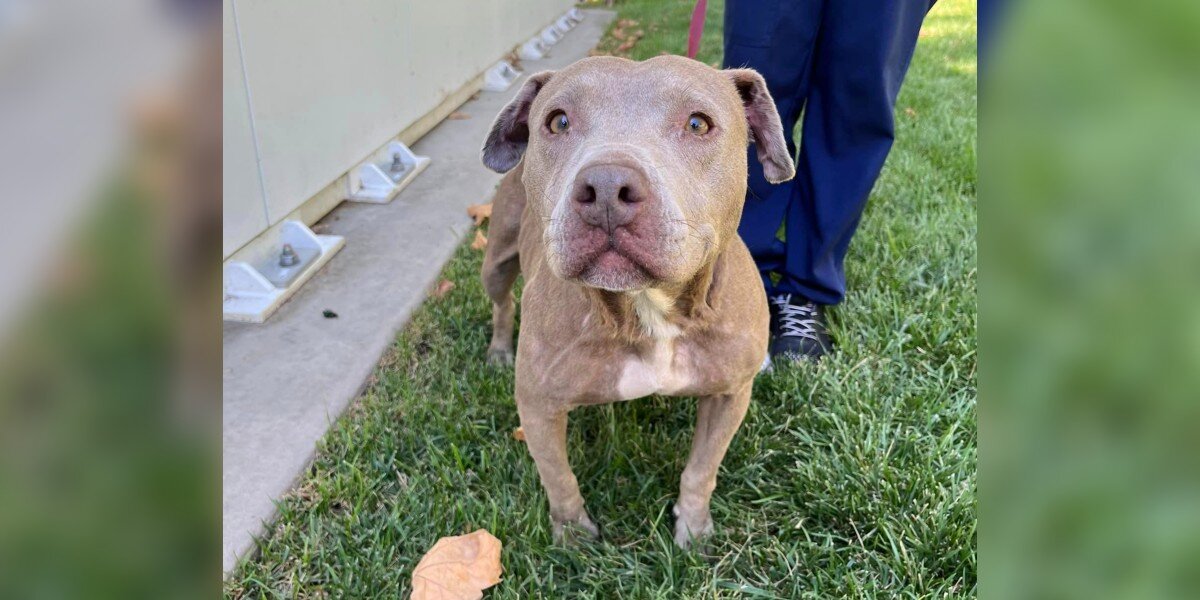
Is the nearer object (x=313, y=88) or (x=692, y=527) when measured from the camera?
(x=692, y=527)

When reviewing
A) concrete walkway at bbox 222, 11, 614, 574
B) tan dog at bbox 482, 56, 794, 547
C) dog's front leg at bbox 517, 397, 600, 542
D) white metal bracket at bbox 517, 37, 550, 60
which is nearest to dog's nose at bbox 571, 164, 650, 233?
tan dog at bbox 482, 56, 794, 547

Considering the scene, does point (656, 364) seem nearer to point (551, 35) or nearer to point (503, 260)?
point (503, 260)

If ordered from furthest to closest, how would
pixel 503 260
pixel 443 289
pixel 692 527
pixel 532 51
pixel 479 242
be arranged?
pixel 532 51 < pixel 479 242 < pixel 443 289 < pixel 503 260 < pixel 692 527

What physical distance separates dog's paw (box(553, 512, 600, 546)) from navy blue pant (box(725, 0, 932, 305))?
66.9 inches

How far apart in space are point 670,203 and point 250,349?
244cm

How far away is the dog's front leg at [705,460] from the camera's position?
2471 millimetres

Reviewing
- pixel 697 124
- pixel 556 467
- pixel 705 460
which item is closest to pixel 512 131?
pixel 697 124

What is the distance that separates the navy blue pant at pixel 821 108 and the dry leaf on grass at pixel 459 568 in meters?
1.97

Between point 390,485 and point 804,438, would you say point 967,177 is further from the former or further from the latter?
point 390,485

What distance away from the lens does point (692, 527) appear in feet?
8.37

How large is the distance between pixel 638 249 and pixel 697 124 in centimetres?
48

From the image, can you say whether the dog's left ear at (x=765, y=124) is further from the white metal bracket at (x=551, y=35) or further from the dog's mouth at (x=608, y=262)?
the white metal bracket at (x=551, y=35)

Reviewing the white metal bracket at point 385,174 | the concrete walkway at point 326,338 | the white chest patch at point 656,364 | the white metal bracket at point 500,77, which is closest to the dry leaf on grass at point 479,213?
the concrete walkway at point 326,338
